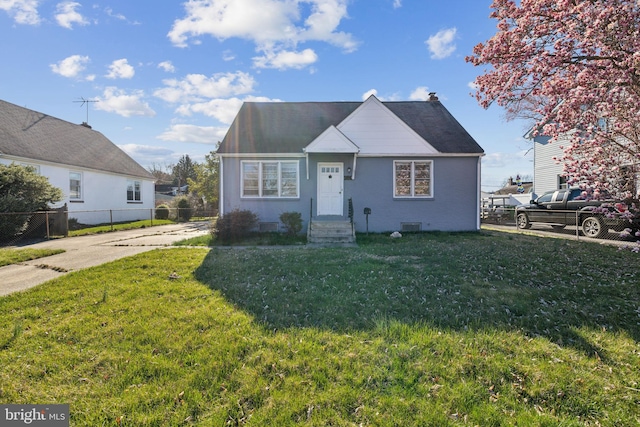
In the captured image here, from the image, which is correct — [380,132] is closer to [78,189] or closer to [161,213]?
[78,189]

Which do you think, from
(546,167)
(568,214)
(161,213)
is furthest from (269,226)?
(546,167)

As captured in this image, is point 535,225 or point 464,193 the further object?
point 535,225

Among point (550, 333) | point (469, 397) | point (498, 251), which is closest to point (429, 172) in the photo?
point (498, 251)

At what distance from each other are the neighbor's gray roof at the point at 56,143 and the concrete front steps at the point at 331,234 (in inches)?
556

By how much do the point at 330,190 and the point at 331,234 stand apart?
8.45 feet

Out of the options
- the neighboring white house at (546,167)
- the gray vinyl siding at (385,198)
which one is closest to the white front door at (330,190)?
the gray vinyl siding at (385,198)

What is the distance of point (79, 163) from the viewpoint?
17156mm

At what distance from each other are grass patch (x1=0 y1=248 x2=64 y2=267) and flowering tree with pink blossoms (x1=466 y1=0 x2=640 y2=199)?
11331 mm

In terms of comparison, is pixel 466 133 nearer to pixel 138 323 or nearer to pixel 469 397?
pixel 469 397

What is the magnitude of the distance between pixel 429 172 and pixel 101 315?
12016mm

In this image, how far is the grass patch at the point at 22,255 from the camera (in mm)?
7432

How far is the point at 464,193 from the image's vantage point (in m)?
12.8

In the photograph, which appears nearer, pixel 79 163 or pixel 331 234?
pixel 331 234

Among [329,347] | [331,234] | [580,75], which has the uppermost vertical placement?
[580,75]
